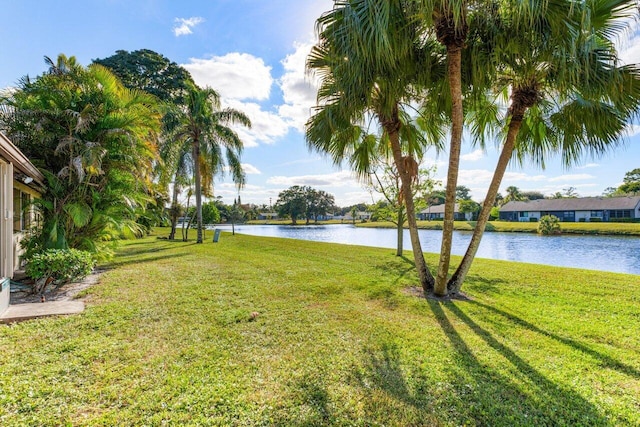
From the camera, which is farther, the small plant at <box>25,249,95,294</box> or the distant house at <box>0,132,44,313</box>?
the small plant at <box>25,249,95,294</box>

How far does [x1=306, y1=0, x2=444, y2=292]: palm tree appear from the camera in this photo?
382cm

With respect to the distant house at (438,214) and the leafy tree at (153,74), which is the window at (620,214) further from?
the leafy tree at (153,74)

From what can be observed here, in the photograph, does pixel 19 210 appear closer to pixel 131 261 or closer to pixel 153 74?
pixel 131 261

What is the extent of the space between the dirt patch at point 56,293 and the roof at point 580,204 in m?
50.1

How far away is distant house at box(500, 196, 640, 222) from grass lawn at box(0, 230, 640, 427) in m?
42.4

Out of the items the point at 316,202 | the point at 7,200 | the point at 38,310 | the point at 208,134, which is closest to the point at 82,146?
the point at 7,200

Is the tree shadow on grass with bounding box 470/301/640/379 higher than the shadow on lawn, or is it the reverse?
the shadow on lawn

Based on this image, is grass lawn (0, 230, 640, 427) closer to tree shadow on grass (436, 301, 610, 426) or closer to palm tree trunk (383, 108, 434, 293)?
tree shadow on grass (436, 301, 610, 426)

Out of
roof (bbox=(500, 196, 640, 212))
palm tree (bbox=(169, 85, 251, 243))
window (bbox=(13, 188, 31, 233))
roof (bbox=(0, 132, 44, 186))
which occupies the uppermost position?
palm tree (bbox=(169, 85, 251, 243))

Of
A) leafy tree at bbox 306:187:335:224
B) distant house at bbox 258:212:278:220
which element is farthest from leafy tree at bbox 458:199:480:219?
distant house at bbox 258:212:278:220

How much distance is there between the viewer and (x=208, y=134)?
49.1ft

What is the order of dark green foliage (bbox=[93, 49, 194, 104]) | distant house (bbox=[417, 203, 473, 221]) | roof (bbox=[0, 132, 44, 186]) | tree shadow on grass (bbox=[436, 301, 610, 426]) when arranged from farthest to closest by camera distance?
distant house (bbox=[417, 203, 473, 221]) → dark green foliage (bbox=[93, 49, 194, 104]) → roof (bbox=[0, 132, 44, 186]) → tree shadow on grass (bbox=[436, 301, 610, 426])

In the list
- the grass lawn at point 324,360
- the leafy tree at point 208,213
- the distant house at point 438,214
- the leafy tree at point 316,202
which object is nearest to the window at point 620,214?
the distant house at point 438,214

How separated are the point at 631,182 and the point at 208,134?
69.0 meters
